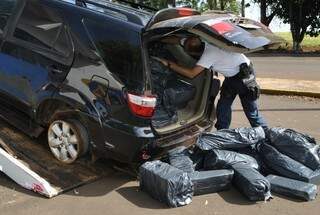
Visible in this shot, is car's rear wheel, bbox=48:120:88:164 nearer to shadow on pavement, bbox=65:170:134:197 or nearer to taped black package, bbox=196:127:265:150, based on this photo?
shadow on pavement, bbox=65:170:134:197

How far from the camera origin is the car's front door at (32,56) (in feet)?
18.3

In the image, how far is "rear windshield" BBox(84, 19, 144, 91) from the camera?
5.05 m

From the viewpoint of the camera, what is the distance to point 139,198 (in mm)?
5148

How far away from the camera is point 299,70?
15.9 metres

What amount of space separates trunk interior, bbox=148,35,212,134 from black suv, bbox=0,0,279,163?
0.01 m

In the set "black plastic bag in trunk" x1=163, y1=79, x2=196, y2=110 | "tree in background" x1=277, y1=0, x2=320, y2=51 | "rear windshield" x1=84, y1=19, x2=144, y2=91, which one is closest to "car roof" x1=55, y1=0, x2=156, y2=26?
"rear windshield" x1=84, y1=19, x2=144, y2=91

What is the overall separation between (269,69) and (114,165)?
11596 mm

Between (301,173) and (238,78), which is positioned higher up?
(238,78)

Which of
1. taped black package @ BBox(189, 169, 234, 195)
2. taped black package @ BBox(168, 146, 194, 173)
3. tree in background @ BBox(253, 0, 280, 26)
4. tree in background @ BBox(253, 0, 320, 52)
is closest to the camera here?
taped black package @ BBox(189, 169, 234, 195)

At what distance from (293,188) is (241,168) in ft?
1.83

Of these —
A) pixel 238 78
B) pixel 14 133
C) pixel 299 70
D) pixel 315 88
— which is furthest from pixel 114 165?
pixel 299 70

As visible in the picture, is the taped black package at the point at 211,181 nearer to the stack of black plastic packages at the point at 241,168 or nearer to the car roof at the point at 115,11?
the stack of black plastic packages at the point at 241,168

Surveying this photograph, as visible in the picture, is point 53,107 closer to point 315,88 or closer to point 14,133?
point 14,133

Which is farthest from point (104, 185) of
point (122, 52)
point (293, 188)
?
point (293, 188)
